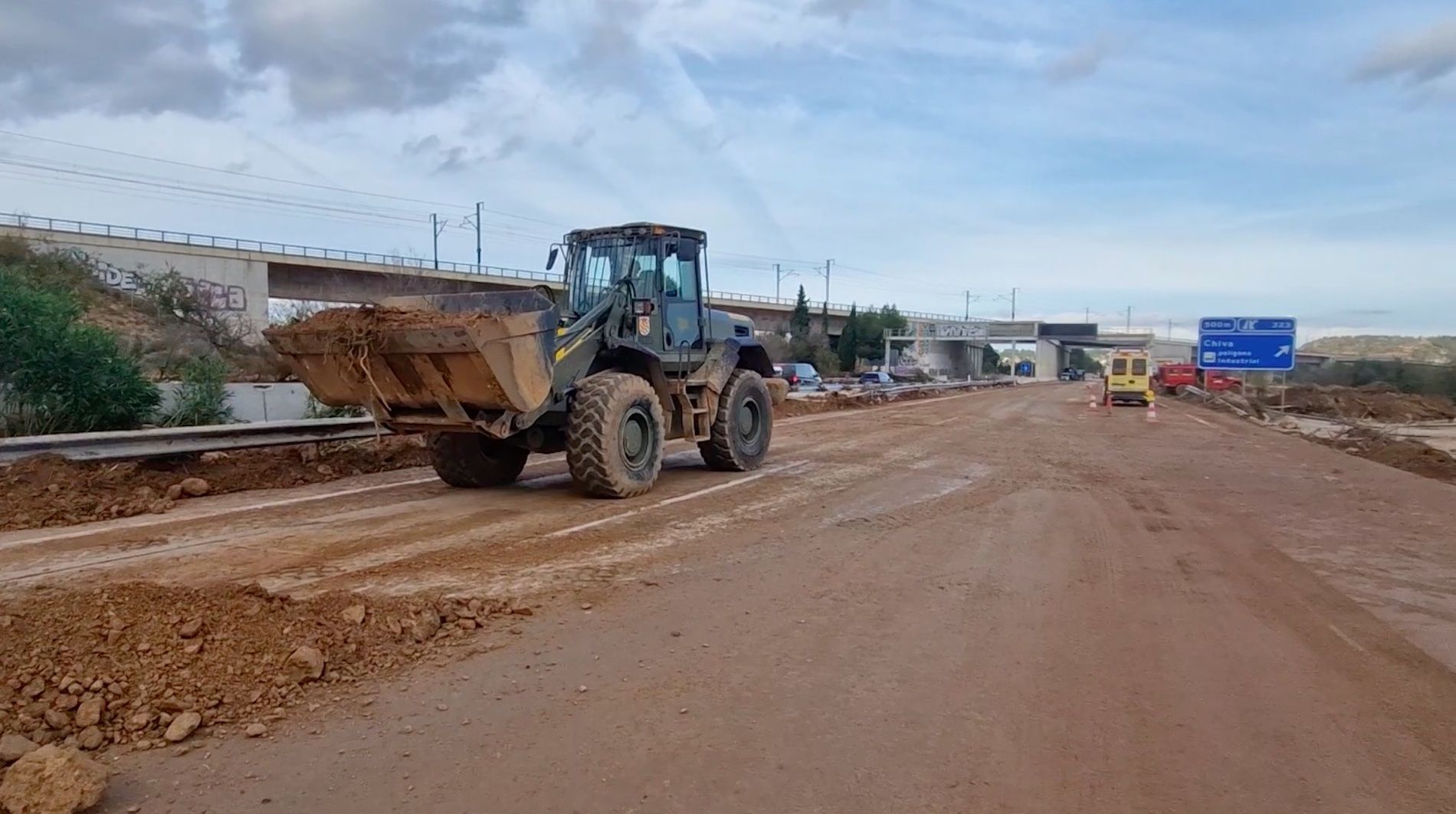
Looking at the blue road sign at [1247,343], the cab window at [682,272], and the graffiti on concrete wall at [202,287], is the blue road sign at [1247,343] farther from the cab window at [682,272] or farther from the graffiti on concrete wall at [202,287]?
the graffiti on concrete wall at [202,287]

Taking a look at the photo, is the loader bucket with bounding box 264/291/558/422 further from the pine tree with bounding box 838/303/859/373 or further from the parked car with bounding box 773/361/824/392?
the pine tree with bounding box 838/303/859/373

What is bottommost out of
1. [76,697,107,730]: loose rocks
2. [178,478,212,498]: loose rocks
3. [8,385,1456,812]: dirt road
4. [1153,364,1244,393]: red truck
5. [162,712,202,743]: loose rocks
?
[1153,364,1244,393]: red truck

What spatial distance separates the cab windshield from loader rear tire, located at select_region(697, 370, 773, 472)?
1.93 meters

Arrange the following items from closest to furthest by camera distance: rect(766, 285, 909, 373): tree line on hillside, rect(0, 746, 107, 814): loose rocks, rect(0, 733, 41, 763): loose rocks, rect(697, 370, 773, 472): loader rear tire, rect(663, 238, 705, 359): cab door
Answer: rect(0, 746, 107, 814): loose rocks, rect(0, 733, 41, 763): loose rocks, rect(663, 238, 705, 359): cab door, rect(697, 370, 773, 472): loader rear tire, rect(766, 285, 909, 373): tree line on hillside

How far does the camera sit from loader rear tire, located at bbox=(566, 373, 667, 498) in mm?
9211

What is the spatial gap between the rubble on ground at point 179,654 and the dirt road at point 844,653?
0.88 ft

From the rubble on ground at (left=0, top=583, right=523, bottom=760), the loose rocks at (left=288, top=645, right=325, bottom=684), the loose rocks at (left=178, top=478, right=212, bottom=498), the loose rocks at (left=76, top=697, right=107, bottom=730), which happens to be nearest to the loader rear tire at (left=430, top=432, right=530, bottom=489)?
the loose rocks at (left=178, top=478, right=212, bottom=498)

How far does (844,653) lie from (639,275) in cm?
662

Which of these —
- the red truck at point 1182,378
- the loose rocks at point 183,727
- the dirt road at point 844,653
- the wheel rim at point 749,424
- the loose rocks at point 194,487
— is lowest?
the red truck at point 1182,378

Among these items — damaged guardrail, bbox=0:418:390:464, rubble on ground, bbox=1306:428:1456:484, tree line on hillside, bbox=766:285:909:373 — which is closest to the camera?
damaged guardrail, bbox=0:418:390:464

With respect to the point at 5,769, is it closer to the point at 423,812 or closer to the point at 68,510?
the point at 423,812

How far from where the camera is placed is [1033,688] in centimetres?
464

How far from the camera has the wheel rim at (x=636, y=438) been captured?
9.77m

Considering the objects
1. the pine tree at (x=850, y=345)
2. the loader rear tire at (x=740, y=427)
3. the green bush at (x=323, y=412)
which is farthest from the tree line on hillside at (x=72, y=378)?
the pine tree at (x=850, y=345)
